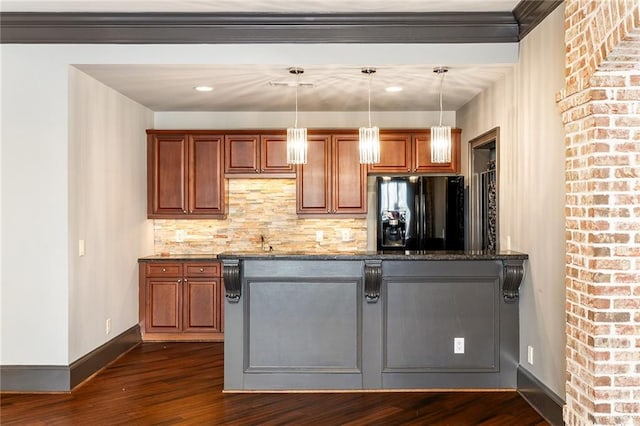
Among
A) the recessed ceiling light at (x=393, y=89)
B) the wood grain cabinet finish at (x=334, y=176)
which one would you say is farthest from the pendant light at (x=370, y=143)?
the wood grain cabinet finish at (x=334, y=176)

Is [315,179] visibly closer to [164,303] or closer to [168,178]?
[168,178]

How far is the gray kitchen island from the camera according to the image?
13.4 feet

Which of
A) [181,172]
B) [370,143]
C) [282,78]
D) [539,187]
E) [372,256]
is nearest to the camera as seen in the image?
[539,187]

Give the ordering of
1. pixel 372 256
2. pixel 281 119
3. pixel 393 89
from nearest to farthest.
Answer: pixel 372 256 < pixel 393 89 < pixel 281 119

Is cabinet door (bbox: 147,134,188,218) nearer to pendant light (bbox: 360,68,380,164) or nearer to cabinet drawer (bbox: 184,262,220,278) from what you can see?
cabinet drawer (bbox: 184,262,220,278)

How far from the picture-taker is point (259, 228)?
251 inches

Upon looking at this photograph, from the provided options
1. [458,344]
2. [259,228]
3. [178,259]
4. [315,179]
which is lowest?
[458,344]

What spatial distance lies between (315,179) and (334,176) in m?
0.22

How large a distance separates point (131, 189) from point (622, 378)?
4607 millimetres

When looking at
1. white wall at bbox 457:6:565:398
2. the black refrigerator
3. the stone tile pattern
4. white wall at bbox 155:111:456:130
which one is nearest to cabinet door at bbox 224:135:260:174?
white wall at bbox 155:111:456:130

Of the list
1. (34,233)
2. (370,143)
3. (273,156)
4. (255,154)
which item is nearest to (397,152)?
(273,156)

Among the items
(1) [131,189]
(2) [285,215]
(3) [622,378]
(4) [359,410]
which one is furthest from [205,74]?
(3) [622,378]

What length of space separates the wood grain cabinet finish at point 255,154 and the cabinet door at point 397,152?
1.04 m

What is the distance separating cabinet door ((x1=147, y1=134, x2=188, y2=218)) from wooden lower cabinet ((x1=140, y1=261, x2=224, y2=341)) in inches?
26.5
